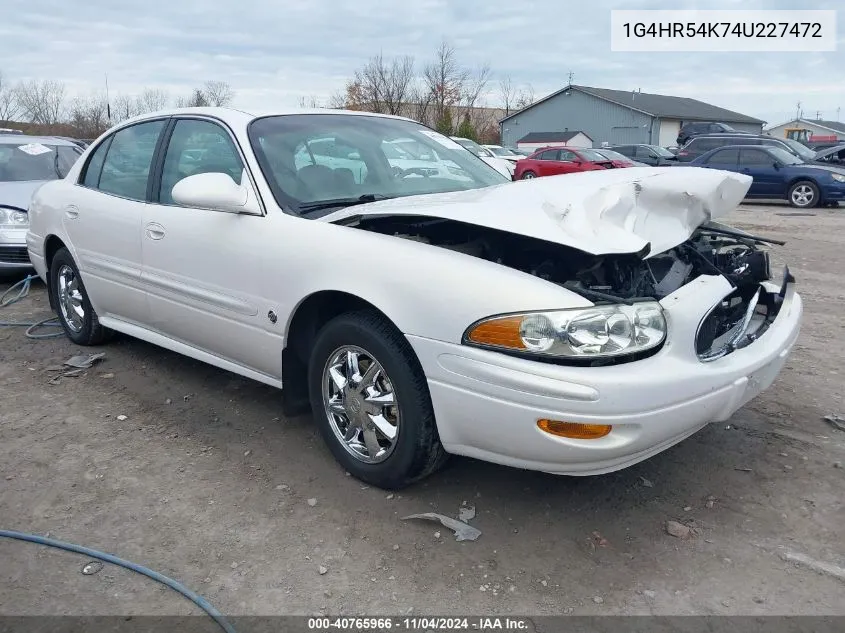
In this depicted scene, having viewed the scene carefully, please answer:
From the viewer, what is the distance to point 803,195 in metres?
15.5

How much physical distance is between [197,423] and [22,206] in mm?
4739

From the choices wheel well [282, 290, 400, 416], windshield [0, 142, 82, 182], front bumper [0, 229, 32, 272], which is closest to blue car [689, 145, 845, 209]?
windshield [0, 142, 82, 182]

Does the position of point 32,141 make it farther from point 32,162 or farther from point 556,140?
point 556,140

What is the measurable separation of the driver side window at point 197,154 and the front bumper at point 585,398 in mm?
1616

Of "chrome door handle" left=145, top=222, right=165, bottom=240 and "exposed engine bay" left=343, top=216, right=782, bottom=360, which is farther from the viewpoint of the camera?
"chrome door handle" left=145, top=222, right=165, bottom=240

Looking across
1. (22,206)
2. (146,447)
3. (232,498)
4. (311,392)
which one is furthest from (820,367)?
(22,206)

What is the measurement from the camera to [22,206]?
732 centimetres

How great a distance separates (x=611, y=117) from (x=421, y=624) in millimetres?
51227

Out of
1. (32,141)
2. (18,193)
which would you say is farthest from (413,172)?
(32,141)

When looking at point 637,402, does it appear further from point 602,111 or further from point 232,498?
point 602,111

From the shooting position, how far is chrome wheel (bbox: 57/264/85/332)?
16.6 ft

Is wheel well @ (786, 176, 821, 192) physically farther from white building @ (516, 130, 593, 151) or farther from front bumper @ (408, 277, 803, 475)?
white building @ (516, 130, 593, 151)

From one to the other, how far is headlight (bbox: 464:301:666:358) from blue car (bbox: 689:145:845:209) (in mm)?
14590

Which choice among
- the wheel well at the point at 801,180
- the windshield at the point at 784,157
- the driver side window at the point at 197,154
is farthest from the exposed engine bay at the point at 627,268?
the windshield at the point at 784,157
